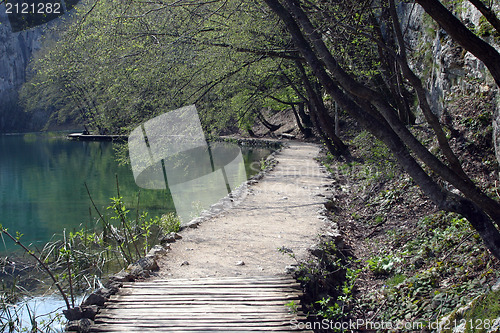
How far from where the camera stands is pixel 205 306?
4383mm

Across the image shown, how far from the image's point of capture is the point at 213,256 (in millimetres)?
6305

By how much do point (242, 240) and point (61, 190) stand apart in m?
13.1

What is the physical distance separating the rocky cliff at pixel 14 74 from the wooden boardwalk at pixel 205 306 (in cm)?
6561

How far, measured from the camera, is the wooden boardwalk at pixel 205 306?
4031 mm

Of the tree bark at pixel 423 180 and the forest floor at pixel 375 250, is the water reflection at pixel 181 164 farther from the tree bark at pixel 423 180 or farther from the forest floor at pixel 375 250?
the tree bark at pixel 423 180

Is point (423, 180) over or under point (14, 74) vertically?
under

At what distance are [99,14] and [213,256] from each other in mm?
4736

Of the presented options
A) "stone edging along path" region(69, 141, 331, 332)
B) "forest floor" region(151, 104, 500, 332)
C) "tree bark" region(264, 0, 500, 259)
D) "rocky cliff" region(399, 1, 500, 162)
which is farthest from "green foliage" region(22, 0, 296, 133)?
"tree bark" region(264, 0, 500, 259)

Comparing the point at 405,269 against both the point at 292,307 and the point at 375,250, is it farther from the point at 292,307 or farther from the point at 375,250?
the point at 292,307

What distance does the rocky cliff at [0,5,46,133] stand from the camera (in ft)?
204

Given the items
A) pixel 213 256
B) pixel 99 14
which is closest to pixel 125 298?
pixel 213 256

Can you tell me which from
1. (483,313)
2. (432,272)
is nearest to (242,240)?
(432,272)

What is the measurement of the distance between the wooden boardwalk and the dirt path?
0.56m

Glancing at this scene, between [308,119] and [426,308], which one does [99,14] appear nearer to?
[426,308]
